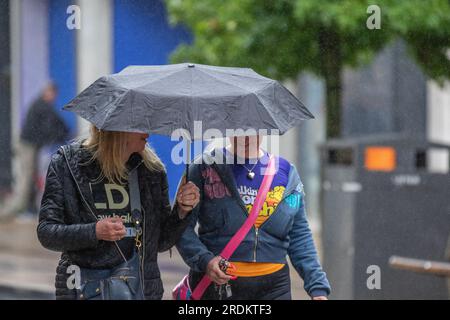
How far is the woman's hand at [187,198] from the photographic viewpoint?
4250mm

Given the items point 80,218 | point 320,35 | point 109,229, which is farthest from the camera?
point 320,35

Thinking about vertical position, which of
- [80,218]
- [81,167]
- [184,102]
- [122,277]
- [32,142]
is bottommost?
[122,277]

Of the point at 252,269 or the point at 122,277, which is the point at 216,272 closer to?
the point at 252,269

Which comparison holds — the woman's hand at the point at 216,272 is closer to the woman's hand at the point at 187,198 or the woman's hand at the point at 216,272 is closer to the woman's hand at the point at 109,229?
the woman's hand at the point at 187,198

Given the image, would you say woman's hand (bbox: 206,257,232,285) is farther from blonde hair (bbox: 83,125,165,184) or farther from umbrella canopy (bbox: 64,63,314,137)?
umbrella canopy (bbox: 64,63,314,137)

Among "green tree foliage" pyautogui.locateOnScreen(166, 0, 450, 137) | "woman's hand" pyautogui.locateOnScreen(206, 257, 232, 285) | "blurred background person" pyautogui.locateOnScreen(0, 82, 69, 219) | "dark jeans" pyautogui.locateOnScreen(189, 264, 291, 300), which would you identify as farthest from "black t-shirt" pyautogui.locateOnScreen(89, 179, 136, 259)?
"blurred background person" pyautogui.locateOnScreen(0, 82, 69, 219)

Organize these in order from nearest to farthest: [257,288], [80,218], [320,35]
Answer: [80,218], [257,288], [320,35]

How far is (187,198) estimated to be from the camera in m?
4.25

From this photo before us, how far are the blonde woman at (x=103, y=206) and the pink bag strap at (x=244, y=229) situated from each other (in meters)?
0.31

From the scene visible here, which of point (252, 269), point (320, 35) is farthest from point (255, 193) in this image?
point (320, 35)

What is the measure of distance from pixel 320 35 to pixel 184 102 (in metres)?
5.08

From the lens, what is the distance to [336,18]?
863 centimetres

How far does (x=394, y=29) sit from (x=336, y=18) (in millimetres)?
541
